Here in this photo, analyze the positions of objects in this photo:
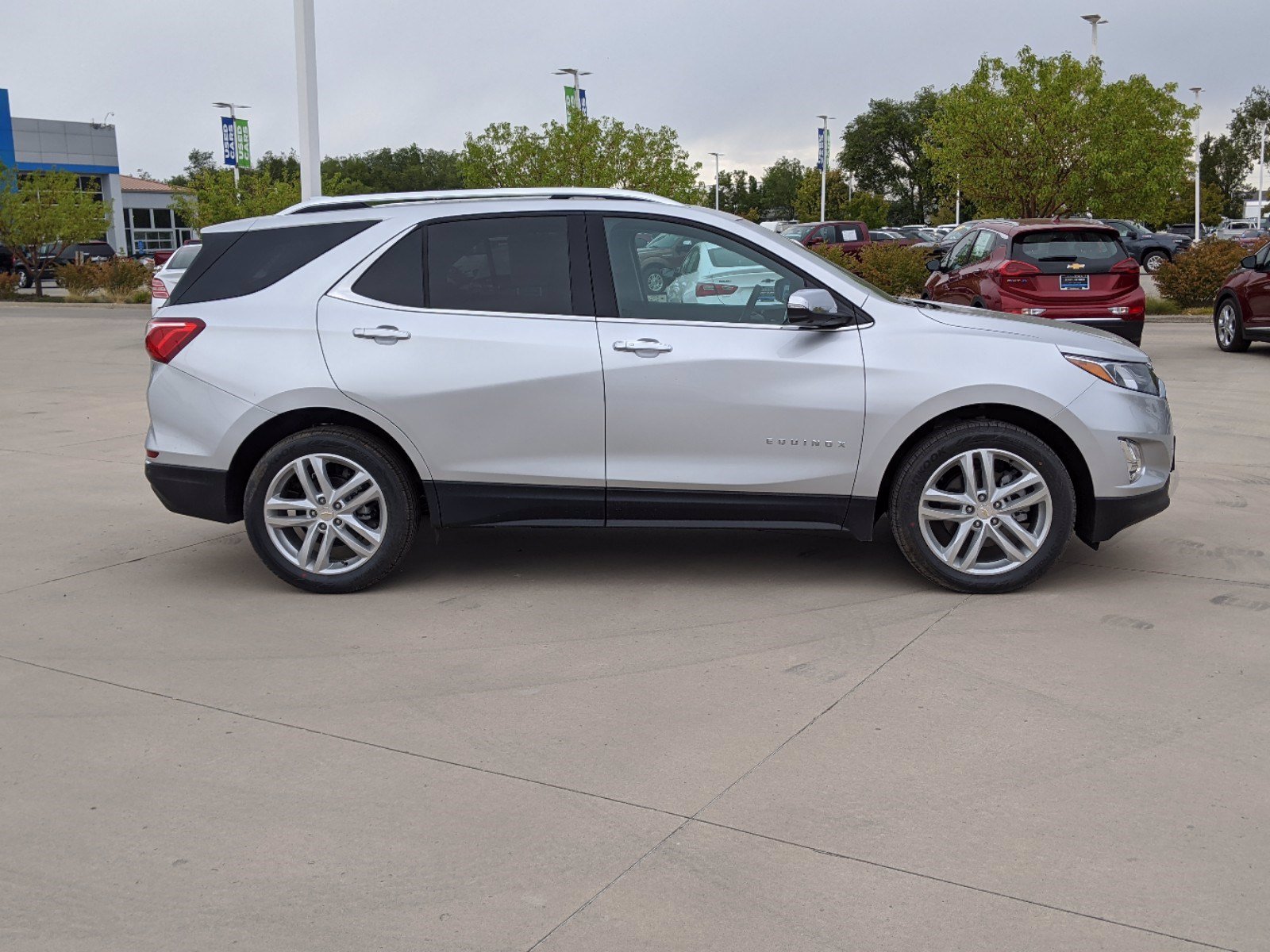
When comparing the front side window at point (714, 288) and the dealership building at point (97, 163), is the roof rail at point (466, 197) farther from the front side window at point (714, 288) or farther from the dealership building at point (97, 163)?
the dealership building at point (97, 163)

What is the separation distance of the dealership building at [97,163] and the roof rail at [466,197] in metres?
58.1

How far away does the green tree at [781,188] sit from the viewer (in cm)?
10852

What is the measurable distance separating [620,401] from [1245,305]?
12.7 meters

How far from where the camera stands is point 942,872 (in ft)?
11.2

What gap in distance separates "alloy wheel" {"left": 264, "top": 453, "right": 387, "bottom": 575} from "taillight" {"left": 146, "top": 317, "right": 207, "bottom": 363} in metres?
0.79

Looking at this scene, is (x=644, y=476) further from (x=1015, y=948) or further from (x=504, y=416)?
(x=1015, y=948)

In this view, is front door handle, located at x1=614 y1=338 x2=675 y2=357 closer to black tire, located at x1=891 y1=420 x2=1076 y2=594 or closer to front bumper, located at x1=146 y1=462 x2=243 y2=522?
black tire, located at x1=891 y1=420 x2=1076 y2=594

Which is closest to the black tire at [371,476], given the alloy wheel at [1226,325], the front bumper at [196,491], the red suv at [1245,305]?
the front bumper at [196,491]

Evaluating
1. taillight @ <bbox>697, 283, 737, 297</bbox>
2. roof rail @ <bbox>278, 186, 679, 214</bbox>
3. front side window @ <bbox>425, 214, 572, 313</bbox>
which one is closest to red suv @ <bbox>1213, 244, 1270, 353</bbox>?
roof rail @ <bbox>278, 186, 679, 214</bbox>

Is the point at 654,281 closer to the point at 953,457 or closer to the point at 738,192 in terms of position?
the point at 953,457

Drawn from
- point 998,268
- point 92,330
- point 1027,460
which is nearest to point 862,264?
point 998,268

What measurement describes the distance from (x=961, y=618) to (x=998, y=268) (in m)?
9.65

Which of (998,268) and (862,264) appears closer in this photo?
(998,268)

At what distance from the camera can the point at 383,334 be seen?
5965mm
